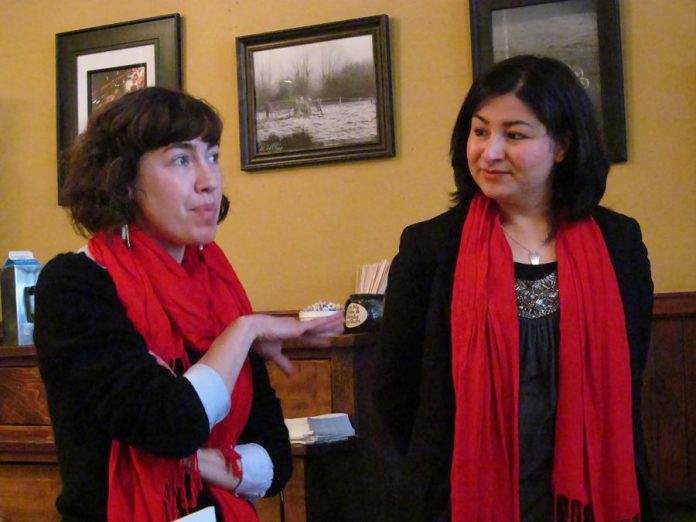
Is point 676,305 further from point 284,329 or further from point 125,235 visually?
point 125,235

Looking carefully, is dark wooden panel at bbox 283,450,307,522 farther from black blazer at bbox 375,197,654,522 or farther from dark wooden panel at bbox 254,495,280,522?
black blazer at bbox 375,197,654,522

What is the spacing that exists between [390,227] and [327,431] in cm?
100

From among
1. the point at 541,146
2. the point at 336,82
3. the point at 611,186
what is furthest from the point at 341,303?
the point at 541,146

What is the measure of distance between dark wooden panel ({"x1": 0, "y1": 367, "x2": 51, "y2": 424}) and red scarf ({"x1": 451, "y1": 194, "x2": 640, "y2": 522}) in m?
1.57

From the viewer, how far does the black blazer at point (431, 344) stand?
152 cm

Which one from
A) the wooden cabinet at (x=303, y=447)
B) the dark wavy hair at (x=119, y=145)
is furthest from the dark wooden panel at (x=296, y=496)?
the dark wavy hair at (x=119, y=145)

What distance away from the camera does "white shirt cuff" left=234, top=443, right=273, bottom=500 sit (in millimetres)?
1242

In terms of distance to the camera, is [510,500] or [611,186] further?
[611,186]

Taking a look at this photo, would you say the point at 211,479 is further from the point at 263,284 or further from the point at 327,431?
the point at 263,284

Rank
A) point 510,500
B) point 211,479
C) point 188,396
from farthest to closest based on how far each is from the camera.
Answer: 1. point 510,500
2. point 211,479
3. point 188,396

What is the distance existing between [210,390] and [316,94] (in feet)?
6.83

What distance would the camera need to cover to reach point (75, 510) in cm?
116

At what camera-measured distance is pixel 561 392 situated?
149cm

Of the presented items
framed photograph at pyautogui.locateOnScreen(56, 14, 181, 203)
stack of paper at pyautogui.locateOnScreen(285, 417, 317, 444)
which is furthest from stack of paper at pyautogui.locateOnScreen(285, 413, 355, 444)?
framed photograph at pyautogui.locateOnScreen(56, 14, 181, 203)
